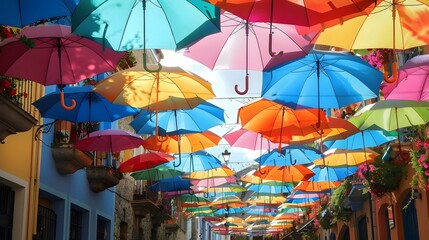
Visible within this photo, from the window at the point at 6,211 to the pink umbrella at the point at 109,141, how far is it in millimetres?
1550

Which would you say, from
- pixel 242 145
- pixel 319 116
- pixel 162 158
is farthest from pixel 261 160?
pixel 319 116

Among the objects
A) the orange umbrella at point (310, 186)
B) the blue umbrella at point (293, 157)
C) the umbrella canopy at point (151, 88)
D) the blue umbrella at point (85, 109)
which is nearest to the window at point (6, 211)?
the blue umbrella at point (85, 109)

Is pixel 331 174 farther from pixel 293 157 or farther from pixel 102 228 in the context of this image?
pixel 102 228

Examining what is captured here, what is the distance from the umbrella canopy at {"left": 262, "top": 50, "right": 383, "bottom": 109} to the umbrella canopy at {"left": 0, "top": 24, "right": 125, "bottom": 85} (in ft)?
8.01

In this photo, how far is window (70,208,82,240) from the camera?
15.8 m

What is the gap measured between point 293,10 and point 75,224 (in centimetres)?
1088

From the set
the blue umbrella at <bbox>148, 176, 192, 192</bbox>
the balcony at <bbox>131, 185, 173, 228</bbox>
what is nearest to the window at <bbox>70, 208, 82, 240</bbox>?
the blue umbrella at <bbox>148, 176, 192, 192</bbox>

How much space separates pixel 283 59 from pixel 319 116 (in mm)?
2336

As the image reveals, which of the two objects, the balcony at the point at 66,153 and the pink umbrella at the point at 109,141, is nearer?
the pink umbrella at the point at 109,141

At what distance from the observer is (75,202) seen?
1512 cm

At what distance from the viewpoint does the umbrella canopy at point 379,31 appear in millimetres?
7902

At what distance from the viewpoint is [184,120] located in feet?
40.3

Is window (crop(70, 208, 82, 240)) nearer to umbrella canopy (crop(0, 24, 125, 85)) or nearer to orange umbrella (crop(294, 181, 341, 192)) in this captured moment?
orange umbrella (crop(294, 181, 341, 192))

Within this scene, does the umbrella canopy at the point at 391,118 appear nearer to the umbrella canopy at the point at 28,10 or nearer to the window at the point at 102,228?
A: the umbrella canopy at the point at 28,10
